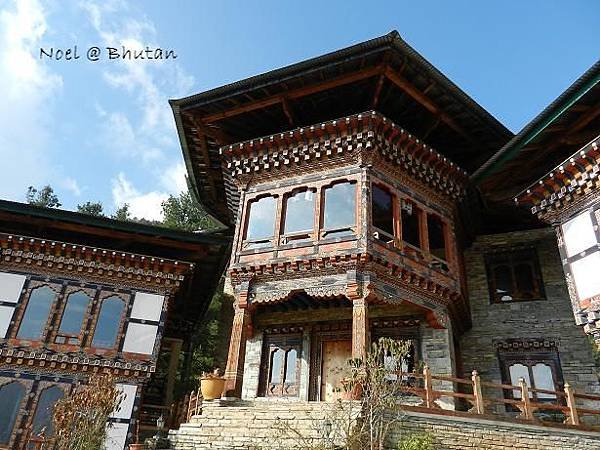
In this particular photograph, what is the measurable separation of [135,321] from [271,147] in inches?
282

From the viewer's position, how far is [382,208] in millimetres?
15773

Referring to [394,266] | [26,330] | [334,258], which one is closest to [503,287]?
[394,266]

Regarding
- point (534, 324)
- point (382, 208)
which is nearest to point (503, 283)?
point (534, 324)

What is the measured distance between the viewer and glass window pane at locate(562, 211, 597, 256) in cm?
1128

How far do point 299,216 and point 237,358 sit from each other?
4.43 meters

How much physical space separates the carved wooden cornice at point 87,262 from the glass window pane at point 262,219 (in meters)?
3.09

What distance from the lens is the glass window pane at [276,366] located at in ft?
50.5

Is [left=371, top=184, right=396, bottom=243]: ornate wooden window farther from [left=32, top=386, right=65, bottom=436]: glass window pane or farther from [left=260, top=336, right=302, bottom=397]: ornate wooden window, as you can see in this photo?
[left=32, top=386, right=65, bottom=436]: glass window pane

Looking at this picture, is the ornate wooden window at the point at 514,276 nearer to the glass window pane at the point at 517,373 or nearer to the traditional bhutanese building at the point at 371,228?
the traditional bhutanese building at the point at 371,228

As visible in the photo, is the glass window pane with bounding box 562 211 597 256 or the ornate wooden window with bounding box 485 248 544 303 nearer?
the glass window pane with bounding box 562 211 597 256

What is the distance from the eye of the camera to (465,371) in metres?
15.9

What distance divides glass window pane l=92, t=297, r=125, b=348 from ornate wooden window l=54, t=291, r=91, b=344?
0.51 meters

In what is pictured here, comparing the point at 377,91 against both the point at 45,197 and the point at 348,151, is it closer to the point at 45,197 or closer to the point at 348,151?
the point at 348,151

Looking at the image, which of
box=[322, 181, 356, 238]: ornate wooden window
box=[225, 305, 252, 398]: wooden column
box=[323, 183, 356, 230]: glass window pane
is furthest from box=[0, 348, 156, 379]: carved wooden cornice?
box=[323, 183, 356, 230]: glass window pane
